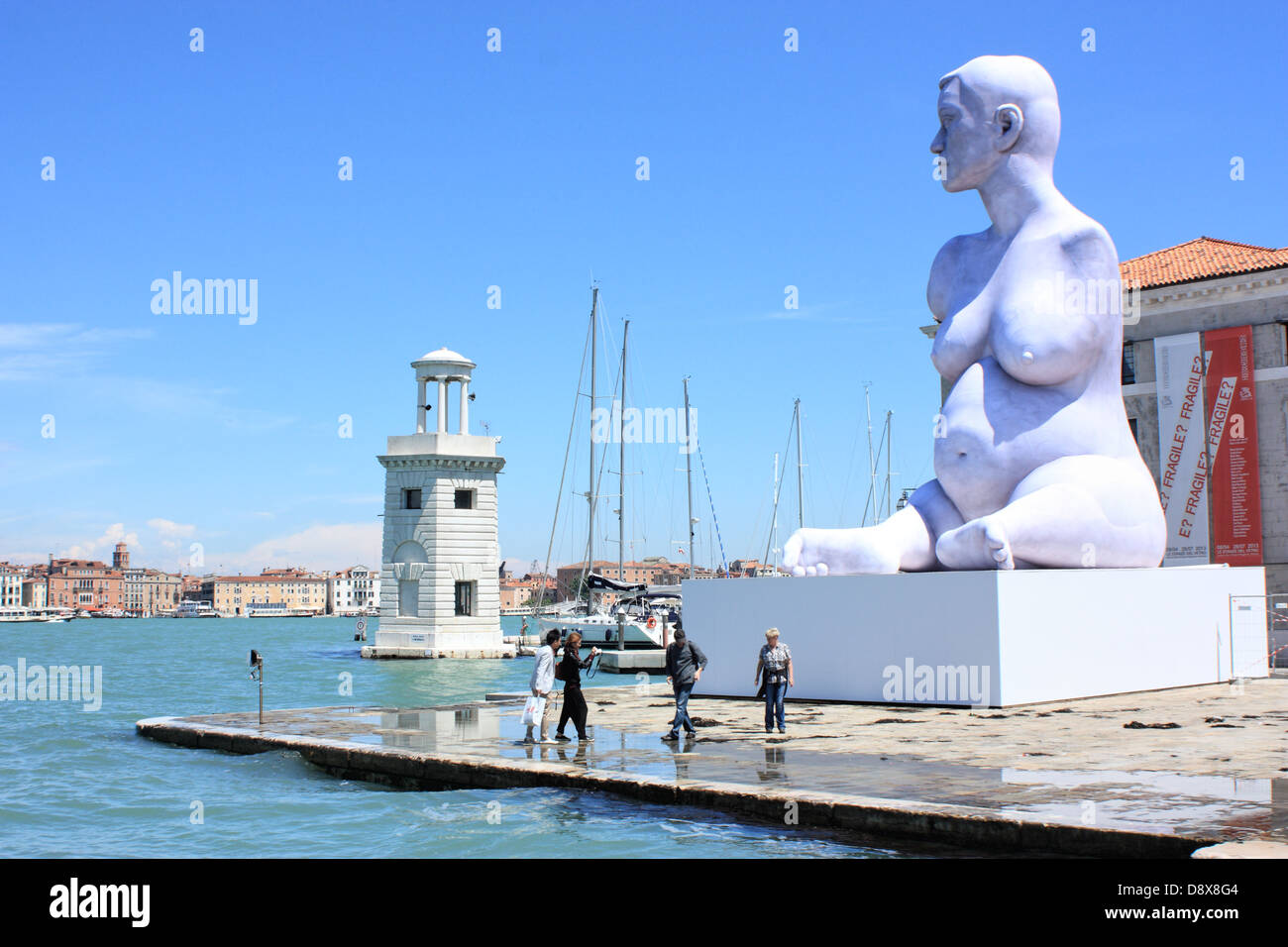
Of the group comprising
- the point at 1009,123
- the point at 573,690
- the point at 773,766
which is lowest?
the point at 773,766

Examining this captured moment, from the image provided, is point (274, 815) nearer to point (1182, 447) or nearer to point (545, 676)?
point (545, 676)

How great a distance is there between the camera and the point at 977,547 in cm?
1588

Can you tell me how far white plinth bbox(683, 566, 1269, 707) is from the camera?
15.8m

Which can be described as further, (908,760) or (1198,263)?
(1198,263)

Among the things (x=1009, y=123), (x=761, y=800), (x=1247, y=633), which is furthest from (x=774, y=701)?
(x=1247, y=633)

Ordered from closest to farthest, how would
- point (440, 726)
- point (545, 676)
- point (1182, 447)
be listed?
1. point (545, 676)
2. point (440, 726)
3. point (1182, 447)

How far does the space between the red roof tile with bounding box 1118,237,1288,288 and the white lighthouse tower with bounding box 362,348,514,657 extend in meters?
26.6

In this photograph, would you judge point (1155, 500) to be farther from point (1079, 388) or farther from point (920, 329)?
point (920, 329)

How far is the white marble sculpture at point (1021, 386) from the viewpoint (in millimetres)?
16250

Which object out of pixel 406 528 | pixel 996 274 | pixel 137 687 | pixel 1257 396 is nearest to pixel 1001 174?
pixel 996 274

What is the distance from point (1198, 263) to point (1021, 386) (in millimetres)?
19411

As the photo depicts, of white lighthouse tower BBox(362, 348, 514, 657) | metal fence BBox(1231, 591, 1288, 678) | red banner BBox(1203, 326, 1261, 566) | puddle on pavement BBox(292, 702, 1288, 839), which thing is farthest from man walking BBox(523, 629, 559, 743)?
white lighthouse tower BBox(362, 348, 514, 657)

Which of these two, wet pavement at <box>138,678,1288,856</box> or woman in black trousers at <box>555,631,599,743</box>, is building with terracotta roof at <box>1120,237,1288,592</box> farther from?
woman in black trousers at <box>555,631,599,743</box>
